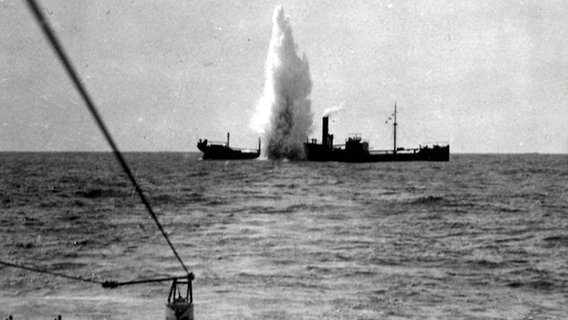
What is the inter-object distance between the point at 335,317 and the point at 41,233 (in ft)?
73.9

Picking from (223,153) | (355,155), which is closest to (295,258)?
(355,155)

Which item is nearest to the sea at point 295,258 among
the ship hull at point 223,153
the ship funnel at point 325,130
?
the ship funnel at point 325,130

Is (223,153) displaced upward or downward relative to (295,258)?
upward

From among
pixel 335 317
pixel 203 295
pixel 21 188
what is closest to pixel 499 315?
pixel 335 317

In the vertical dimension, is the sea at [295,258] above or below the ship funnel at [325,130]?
below

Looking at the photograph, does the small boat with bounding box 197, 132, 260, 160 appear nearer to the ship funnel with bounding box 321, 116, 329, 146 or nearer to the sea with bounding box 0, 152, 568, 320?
the ship funnel with bounding box 321, 116, 329, 146

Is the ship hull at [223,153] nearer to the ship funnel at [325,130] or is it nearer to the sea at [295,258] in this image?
the ship funnel at [325,130]

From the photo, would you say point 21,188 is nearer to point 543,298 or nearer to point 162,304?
point 162,304

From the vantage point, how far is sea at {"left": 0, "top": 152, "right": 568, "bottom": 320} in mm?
19953

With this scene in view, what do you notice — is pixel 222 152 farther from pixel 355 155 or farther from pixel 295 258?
pixel 295 258

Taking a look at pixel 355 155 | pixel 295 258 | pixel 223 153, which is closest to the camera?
pixel 295 258

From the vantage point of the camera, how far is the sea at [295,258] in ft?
65.5

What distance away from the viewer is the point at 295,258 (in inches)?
1073

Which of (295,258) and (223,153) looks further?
(223,153)
